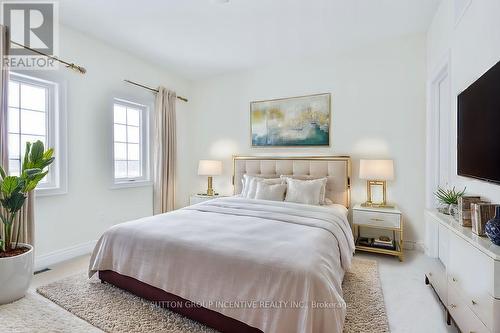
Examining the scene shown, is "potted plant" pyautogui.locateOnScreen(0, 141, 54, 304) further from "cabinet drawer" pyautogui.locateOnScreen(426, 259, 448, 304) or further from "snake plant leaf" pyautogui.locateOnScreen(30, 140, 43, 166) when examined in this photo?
"cabinet drawer" pyautogui.locateOnScreen(426, 259, 448, 304)

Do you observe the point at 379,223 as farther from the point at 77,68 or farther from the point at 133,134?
the point at 77,68

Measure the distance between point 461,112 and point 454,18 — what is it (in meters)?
0.96

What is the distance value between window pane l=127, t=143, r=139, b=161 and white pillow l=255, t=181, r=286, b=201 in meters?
2.07

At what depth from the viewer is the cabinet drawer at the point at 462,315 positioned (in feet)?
4.43

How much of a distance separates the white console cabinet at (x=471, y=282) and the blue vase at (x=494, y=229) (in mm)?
31

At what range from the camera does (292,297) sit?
1.42m

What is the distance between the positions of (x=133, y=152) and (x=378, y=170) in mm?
3556

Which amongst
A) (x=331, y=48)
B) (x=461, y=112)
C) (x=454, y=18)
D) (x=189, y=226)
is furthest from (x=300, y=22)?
(x=189, y=226)

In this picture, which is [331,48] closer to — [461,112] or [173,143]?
[461,112]

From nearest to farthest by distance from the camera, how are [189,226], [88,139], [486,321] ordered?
[486,321]
[189,226]
[88,139]

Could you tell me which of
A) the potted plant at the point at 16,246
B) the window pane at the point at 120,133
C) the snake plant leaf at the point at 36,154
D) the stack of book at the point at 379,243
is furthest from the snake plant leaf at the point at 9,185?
the stack of book at the point at 379,243

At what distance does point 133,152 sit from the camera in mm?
4027

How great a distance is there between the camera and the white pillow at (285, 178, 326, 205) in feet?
10.5

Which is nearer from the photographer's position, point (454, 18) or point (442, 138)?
point (454, 18)
